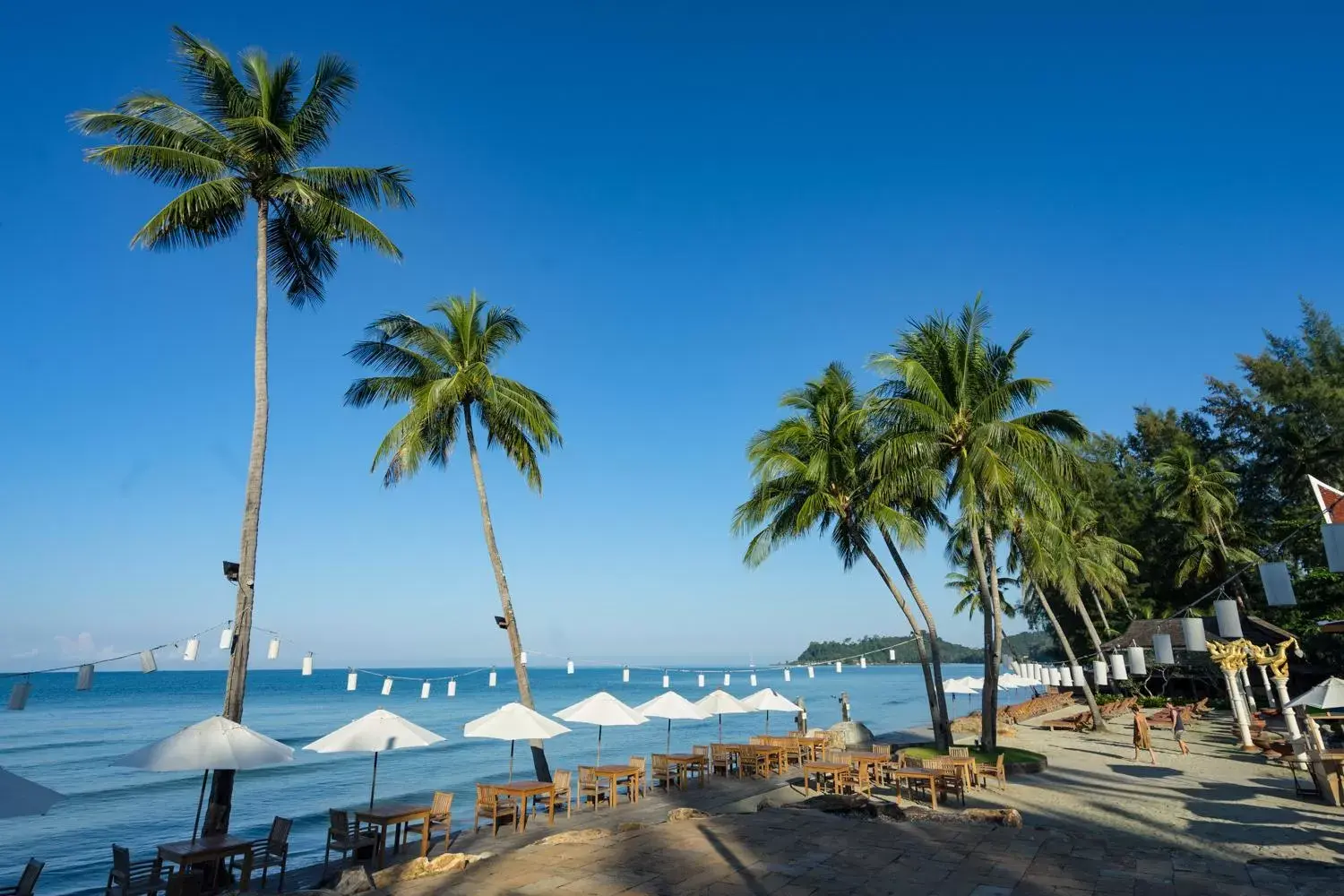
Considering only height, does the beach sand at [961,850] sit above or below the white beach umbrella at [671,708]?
below

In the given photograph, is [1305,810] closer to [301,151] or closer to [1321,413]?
[301,151]

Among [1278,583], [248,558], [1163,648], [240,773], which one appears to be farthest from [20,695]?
[1163,648]

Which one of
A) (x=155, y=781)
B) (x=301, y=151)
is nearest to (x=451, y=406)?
(x=301, y=151)

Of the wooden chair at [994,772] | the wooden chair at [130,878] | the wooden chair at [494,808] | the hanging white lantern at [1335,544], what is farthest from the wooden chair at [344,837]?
the hanging white lantern at [1335,544]

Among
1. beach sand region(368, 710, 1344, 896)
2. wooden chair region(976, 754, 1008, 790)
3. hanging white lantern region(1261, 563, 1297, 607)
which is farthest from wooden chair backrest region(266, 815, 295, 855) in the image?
hanging white lantern region(1261, 563, 1297, 607)

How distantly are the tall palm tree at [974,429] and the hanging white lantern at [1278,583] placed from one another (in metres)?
5.19

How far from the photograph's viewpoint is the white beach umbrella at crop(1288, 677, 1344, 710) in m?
12.7

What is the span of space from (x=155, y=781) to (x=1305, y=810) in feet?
103

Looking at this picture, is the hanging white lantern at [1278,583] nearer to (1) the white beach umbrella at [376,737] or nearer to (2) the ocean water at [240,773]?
(1) the white beach umbrella at [376,737]

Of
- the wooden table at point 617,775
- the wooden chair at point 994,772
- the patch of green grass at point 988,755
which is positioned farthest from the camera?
the patch of green grass at point 988,755

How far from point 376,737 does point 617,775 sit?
489 cm

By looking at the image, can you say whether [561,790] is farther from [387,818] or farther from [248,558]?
[248,558]

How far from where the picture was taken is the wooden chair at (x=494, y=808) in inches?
473

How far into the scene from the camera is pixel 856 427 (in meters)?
21.2
